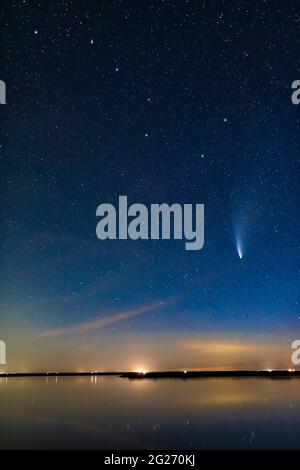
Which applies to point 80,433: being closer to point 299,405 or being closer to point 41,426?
point 41,426

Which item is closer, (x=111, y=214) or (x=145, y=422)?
(x=111, y=214)

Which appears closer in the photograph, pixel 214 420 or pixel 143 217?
pixel 143 217

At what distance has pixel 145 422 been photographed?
55.1 ft

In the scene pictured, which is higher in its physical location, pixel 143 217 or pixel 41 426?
pixel 143 217

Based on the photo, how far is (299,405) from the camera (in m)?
23.8
